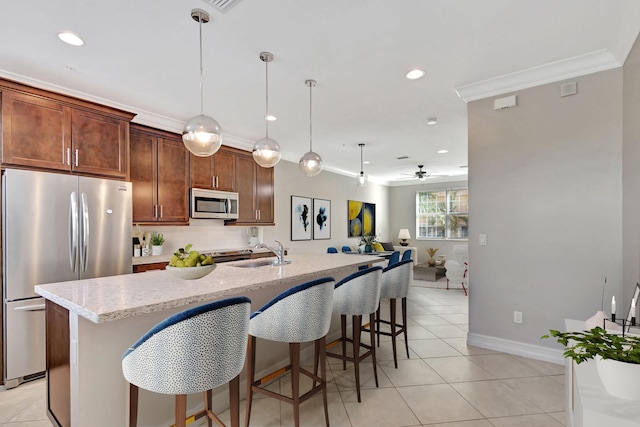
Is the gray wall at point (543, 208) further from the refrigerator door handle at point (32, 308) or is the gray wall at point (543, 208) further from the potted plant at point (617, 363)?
the refrigerator door handle at point (32, 308)

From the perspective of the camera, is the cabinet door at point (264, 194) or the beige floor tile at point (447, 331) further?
the cabinet door at point (264, 194)

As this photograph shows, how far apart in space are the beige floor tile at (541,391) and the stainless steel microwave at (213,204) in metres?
3.86

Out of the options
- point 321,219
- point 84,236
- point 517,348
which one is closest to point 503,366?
point 517,348

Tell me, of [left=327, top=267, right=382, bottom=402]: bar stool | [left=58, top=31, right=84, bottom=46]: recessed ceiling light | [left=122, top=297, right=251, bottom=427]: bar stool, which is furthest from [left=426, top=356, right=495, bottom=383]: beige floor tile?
[left=58, top=31, right=84, bottom=46]: recessed ceiling light

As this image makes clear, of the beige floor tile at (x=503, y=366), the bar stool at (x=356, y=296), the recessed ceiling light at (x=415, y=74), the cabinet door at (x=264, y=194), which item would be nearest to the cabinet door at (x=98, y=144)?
the cabinet door at (x=264, y=194)

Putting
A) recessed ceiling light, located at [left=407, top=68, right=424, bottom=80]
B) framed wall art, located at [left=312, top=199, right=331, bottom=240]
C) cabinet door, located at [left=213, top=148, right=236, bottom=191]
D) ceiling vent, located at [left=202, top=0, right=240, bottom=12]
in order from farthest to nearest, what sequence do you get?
framed wall art, located at [left=312, top=199, right=331, bottom=240], cabinet door, located at [left=213, top=148, right=236, bottom=191], recessed ceiling light, located at [left=407, top=68, right=424, bottom=80], ceiling vent, located at [left=202, top=0, right=240, bottom=12]

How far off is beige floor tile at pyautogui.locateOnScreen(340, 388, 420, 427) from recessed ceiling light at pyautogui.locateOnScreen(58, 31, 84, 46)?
3.29 metres

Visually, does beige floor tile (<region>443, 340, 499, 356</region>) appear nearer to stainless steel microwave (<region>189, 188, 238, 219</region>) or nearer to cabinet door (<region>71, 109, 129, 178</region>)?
stainless steel microwave (<region>189, 188, 238, 219</region>)

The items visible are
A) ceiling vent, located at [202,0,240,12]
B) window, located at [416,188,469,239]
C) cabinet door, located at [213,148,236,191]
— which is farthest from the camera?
window, located at [416,188,469,239]

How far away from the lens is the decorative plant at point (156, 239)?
4199 mm

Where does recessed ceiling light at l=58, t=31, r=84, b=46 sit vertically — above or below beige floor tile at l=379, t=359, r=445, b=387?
above

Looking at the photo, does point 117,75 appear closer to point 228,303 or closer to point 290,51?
point 290,51

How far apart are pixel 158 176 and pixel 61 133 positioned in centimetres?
114

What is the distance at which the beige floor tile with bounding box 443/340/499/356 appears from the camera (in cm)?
318
